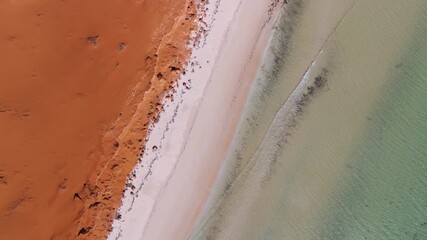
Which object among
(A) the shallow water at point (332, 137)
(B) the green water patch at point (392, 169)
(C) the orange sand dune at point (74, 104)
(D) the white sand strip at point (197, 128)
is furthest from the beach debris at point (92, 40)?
(B) the green water patch at point (392, 169)

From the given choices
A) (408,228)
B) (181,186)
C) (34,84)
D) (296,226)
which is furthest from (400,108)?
(34,84)

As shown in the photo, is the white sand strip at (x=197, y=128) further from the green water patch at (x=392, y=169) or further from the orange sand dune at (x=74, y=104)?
the green water patch at (x=392, y=169)

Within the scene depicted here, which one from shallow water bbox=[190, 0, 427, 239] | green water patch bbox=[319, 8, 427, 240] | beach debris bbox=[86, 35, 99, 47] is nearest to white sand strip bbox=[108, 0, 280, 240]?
shallow water bbox=[190, 0, 427, 239]

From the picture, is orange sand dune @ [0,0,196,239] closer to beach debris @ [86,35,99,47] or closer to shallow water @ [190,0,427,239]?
beach debris @ [86,35,99,47]

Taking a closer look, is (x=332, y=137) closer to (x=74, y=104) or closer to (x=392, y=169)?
(x=392, y=169)

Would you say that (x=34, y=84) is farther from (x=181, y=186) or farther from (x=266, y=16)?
(x=266, y=16)
